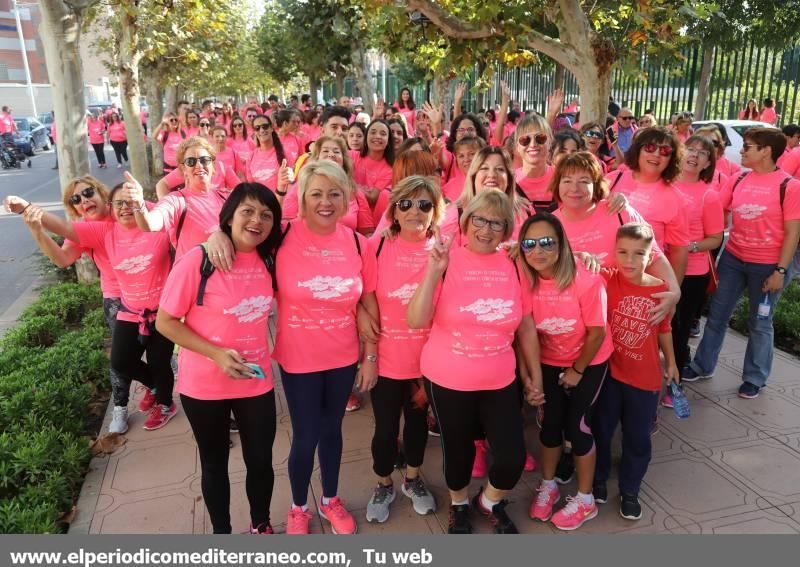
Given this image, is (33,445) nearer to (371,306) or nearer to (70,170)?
(371,306)

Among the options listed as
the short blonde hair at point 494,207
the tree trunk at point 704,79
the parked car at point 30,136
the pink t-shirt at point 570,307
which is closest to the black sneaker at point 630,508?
the pink t-shirt at point 570,307

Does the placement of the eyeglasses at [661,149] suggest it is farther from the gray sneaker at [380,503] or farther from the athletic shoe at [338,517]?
the athletic shoe at [338,517]

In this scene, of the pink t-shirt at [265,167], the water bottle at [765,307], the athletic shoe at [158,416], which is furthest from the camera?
the pink t-shirt at [265,167]

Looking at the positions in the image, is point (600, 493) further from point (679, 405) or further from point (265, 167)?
point (265, 167)

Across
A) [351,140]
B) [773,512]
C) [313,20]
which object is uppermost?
[313,20]

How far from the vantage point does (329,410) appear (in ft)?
9.86

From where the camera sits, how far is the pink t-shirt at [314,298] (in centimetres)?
279

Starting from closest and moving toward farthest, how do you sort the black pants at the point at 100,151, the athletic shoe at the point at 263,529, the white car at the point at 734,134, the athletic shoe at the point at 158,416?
the athletic shoe at the point at 263,529 → the athletic shoe at the point at 158,416 → the white car at the point at 734,134 → the black pants at the point at 100,151

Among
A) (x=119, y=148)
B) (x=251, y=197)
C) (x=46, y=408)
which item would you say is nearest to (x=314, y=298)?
(x=251, y=197)

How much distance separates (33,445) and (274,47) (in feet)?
75.6

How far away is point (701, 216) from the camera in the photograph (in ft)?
13.7

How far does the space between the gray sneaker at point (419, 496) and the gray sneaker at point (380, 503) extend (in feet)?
0.31

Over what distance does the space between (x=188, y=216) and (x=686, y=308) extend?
355 cm

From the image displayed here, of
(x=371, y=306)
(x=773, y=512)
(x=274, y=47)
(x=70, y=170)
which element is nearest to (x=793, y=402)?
(x=773, y=512)
